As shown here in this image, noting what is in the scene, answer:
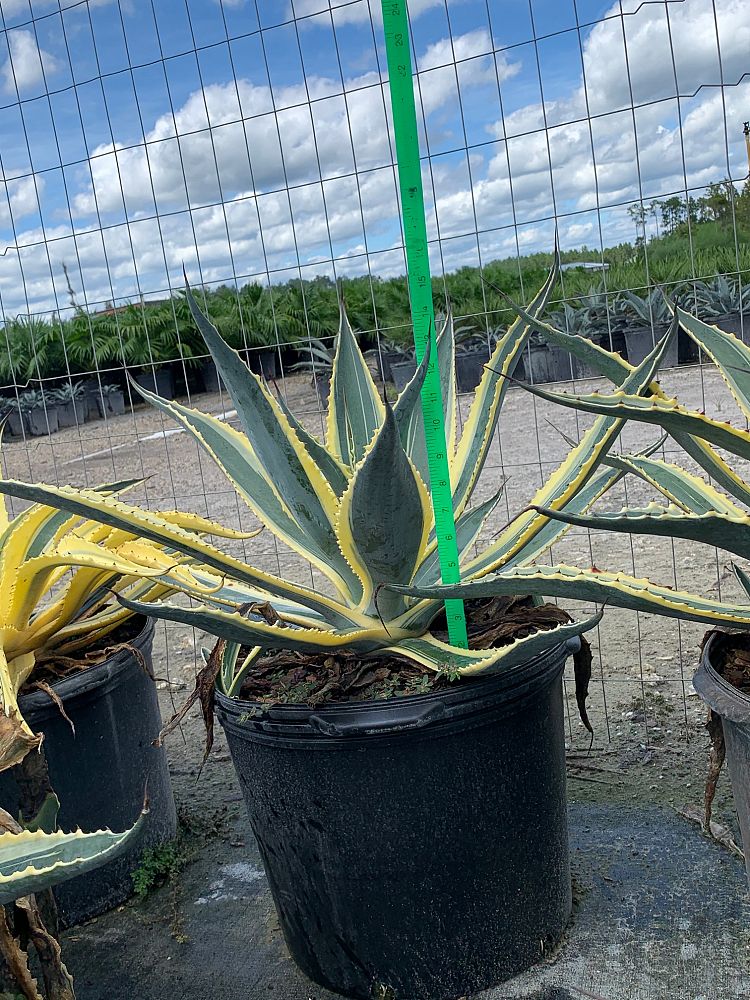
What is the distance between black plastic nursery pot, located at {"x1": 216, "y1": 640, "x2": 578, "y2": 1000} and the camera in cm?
157

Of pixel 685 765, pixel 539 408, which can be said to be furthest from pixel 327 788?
pixel 539 408

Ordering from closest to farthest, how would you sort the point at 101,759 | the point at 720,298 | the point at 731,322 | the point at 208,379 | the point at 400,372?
the point at 101,759 < the point at 731,322 < the point at 720,298 < the point at 400,372 < the point at 208,379

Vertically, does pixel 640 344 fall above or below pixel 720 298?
below

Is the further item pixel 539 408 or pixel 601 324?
pixel 601 324

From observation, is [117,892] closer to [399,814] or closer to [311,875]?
[311,875]

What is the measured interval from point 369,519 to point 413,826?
1.76 feet

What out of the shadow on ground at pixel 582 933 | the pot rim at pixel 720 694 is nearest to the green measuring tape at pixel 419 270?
the pot rim at pixel 720 694

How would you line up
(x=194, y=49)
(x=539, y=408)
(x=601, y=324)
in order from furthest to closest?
(x=601, y=324)
(x=539, y=408)
(x=194, y=49)

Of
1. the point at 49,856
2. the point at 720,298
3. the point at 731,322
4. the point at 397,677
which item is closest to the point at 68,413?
the point at 720,298

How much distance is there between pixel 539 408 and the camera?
7848mm

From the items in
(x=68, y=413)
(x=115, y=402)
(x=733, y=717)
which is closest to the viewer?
(x=733, y=717)

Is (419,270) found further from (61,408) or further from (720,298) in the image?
(61,408)

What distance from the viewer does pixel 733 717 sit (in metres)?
1.47

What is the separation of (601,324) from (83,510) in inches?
326
